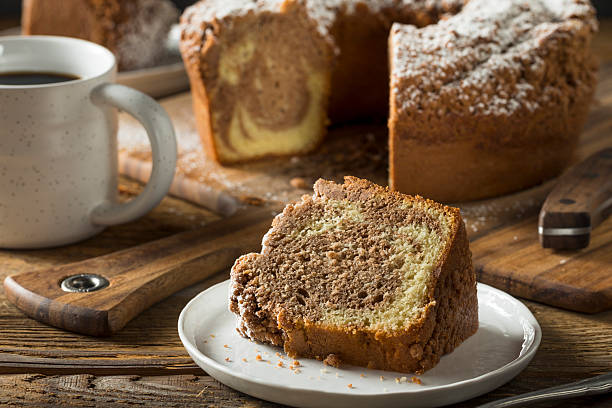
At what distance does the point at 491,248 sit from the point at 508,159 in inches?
19.4

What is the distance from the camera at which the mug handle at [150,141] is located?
7.56 ft

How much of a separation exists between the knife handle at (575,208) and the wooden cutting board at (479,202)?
39 millimetres

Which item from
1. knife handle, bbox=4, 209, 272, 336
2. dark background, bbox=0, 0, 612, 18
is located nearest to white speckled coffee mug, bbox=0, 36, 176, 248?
knife handle, bbox=4, 209, 272, 336

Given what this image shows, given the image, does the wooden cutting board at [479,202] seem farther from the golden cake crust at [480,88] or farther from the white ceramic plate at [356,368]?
the white ceramic plate at [356,368]

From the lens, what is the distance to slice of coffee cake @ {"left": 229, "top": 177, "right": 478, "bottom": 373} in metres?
1.69

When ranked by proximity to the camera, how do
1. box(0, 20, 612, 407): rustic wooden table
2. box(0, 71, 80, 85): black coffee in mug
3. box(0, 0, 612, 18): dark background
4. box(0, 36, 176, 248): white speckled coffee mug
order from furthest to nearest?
box(0, 0, 612, 18): dark background < box(0, 71, 80, 85): black coffee in mug < box(0, 36, 176, 248): white speckled coffee mug < box(0, 20, 612, 407): rustic wooden table

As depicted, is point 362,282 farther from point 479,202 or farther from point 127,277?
point 479,202

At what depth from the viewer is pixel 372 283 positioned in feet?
5.74

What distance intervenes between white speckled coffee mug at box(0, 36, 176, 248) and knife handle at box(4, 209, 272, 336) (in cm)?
20

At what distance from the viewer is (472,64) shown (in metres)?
2.60

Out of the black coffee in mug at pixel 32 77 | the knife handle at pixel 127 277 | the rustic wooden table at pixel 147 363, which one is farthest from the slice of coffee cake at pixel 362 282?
the black coffee in mug at pixel 32 77

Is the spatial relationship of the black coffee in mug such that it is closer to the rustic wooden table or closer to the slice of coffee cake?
the rustic wooden table

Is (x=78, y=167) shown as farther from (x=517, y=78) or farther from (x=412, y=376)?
(x=517, y=78)

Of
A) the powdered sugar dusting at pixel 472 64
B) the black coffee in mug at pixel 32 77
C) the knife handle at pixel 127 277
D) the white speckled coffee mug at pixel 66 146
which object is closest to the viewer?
the knife handle at pixel 127 277
